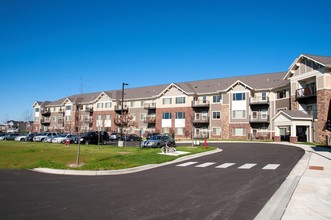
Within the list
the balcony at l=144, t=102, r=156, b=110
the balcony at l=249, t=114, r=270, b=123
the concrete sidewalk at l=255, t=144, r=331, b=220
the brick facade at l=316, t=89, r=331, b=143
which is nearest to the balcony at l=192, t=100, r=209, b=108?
the balcony at l=249, t=114, r=270, b=123

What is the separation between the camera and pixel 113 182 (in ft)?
35.3

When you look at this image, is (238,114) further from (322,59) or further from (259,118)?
(322,59)

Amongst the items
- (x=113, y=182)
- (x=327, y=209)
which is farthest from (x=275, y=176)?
(x=113, y=182)

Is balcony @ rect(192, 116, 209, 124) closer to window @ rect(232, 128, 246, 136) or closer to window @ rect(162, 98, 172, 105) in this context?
window @ rect(232, 128, 246, 136)

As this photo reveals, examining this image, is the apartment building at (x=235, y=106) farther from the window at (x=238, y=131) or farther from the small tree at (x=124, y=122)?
the small tree at (x=124, y=122)

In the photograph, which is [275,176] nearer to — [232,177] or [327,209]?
[232,177]

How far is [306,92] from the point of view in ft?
121

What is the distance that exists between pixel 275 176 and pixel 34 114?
302 feet

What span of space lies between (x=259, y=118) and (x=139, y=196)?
42.7 meters

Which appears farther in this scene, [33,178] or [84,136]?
[84,136]

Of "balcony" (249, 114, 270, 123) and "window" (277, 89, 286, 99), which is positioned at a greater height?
"window" (277, 89, 286, 99)

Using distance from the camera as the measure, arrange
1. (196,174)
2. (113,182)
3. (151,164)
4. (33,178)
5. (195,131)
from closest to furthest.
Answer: (113,182), (33,178), (196,174), (151,164), (195,131)

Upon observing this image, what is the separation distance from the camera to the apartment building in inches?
1399

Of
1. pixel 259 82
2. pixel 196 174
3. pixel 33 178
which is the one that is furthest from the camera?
pixel 259 82
